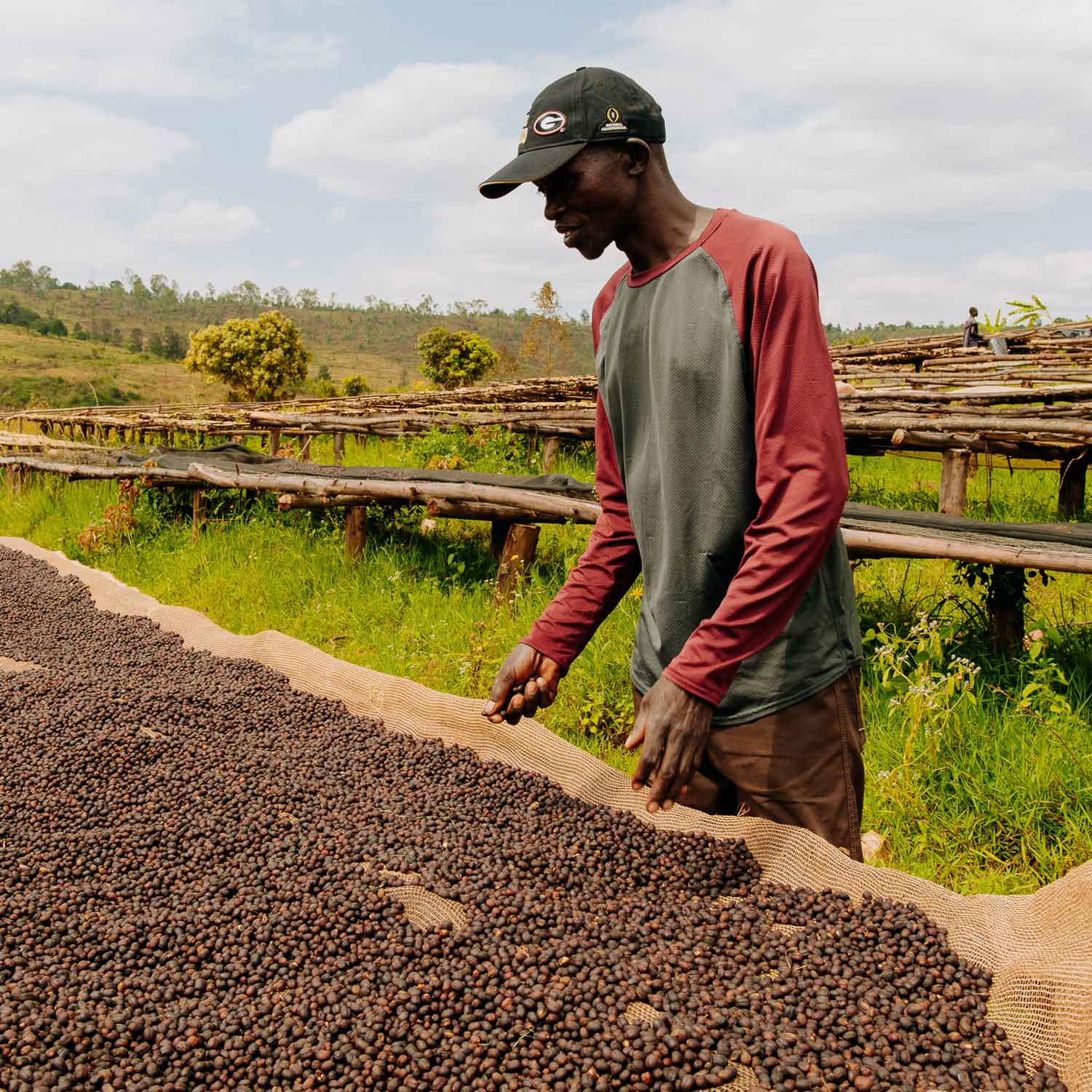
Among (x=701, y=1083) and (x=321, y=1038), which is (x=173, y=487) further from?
(x=701, y=1083)

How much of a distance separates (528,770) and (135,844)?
3.62 ft

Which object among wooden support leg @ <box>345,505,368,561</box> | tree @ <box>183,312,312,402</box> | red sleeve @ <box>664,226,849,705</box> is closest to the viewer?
red sleeve @ <box>664,226,849,705</box>

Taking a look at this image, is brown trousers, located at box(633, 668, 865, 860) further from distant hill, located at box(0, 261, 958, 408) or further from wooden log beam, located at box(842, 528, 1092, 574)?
distant hill, located at box(0, 261, 958, 408)

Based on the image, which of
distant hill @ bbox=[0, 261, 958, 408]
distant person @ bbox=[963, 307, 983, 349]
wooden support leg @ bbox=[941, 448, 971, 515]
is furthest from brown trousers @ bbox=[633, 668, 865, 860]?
distant hill @ bbox=[0, 261, 958, 408]

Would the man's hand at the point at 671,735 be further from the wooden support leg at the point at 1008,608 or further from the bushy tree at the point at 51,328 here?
the bushy tree at the point at 51,328

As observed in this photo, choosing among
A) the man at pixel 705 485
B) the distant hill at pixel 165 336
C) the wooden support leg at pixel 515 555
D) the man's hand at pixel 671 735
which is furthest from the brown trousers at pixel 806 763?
the distant hill at pixel 165 336

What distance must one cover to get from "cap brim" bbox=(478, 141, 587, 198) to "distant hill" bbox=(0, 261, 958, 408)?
27.8 meters

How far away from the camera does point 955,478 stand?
612 centimetres

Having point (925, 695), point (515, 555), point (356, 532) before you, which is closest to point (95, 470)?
point (356, 532)

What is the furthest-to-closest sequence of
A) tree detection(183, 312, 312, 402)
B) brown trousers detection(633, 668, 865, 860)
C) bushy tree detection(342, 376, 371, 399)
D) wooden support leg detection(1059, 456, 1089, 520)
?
1. tree detection(183, 312, 312, 402)
2. bushy tree detection(342, 376, 371, 399)
3. wooden support leg detection(1059, 456, 1089, 520)
4. brown trousers detection(633, 668, 865, 860)

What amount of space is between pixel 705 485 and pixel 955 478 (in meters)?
5.07

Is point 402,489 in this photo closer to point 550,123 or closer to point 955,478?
point 955,478

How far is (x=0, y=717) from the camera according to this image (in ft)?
11.3

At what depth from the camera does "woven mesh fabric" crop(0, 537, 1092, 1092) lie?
161 cm
